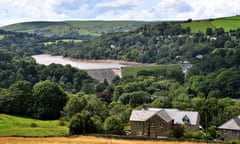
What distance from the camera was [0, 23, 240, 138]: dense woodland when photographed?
68.9 m

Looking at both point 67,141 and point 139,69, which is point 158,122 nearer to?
point 67,141

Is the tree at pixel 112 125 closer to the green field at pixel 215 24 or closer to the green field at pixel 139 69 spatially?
the green field at pixel 139 69

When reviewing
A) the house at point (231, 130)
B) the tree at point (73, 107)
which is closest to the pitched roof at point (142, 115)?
the tree at point (73, 107)

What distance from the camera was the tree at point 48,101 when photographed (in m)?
70.4

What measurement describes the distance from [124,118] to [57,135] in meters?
17.4

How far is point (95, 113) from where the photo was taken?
6762 centimetres

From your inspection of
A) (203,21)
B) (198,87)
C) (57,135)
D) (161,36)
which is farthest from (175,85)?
(203,21)

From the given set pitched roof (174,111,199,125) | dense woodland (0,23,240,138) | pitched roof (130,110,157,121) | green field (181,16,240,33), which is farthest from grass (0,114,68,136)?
green field (181,16,240,33)

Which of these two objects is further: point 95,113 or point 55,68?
point 55,68

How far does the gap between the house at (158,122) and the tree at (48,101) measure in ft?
50.9

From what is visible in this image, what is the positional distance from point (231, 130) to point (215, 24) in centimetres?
12632

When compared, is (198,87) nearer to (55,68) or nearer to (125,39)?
(55,68)

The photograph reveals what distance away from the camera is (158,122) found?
196 feet

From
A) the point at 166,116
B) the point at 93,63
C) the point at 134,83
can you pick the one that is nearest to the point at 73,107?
the point at 166,116
